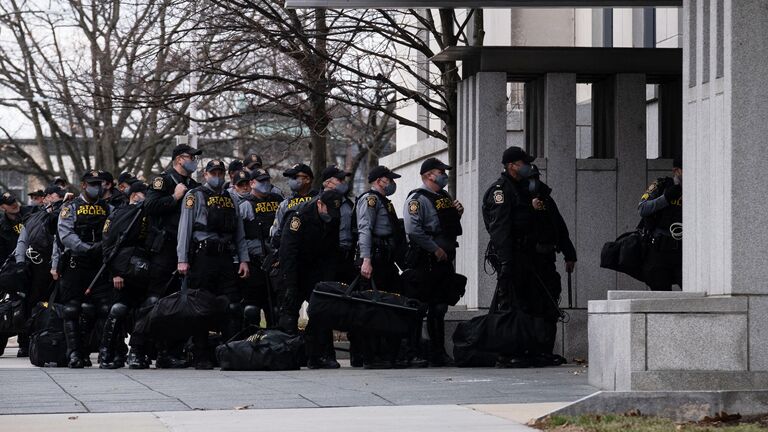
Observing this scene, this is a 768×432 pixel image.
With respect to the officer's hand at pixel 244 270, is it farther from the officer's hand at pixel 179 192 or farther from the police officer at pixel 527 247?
the police officer at pixel 527 247

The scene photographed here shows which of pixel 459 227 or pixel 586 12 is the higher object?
pixel 586 12

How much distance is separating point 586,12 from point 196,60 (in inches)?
271

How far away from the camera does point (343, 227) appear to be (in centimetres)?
1520

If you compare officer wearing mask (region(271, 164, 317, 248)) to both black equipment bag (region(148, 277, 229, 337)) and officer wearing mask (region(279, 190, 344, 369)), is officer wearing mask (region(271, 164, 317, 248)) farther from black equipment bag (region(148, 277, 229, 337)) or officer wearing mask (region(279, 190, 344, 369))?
black equipment bag (region(148, 277, 229, 337))

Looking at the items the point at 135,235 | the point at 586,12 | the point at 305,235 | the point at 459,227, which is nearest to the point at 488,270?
the point at 459,227

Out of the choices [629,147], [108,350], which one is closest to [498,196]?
[629,147]

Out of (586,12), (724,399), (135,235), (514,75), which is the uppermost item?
(586,12)

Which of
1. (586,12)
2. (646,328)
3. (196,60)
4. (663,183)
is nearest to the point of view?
(646,328)

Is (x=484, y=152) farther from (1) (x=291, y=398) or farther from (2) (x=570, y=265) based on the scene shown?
(1) (x=291, y=398)

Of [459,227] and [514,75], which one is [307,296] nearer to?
[459,227]

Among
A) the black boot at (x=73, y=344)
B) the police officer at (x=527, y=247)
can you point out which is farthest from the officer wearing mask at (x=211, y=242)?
the police officer at (x=527, y=247)

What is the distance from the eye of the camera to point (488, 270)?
1628cm

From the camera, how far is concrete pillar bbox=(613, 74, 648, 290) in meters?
16.3

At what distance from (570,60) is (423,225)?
8.93 feet
